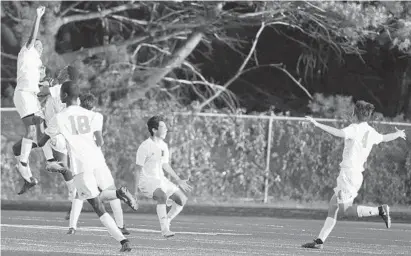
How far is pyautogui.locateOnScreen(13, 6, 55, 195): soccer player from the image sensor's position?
15.9m

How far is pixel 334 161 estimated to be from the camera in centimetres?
2586

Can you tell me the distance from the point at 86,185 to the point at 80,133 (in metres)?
0.59

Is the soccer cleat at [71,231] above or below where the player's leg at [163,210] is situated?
below

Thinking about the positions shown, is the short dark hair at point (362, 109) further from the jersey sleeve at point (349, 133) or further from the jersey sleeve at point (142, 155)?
the jersey sleeve at point (142, 155)

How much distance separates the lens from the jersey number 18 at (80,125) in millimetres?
13445

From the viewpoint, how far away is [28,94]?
16.5m

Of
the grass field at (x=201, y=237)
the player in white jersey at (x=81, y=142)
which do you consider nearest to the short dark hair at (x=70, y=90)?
the player in white jersey at (x=81, y=142)

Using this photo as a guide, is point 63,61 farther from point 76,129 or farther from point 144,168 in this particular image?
point 76,129

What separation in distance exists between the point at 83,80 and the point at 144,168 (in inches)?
417

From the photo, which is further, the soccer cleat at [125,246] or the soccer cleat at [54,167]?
the soccer cleat at [54,167]

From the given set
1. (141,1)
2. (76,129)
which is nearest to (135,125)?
(141,1)

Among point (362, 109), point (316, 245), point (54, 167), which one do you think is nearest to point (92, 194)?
point (54, 167)

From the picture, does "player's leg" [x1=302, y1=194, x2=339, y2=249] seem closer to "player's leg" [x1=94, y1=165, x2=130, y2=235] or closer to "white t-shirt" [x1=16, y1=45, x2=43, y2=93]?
"player's leg" [x1=94, y1=165, x2=130, y2=235]

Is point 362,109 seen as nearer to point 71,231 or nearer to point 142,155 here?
point 142,155
